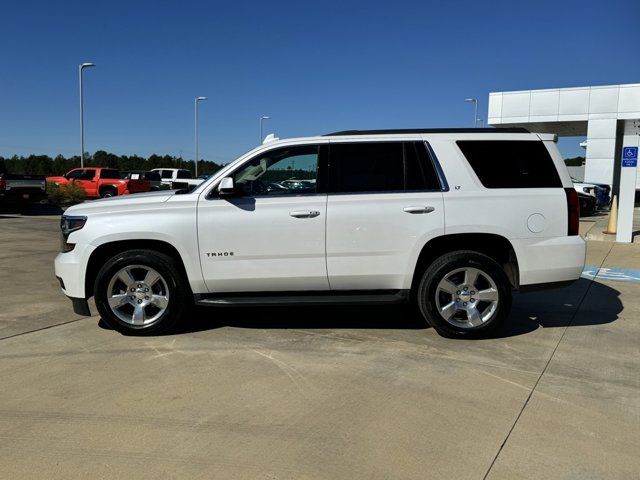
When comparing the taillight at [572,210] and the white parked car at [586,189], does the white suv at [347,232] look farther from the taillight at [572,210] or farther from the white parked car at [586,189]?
the white parked car at [586,189]

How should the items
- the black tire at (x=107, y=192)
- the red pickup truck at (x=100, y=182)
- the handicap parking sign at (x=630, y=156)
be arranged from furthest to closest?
the black tire at (x=107, y=192), the red pickup truck at (x=100, y=182), the handicap parking sign at (x=630, y=156)

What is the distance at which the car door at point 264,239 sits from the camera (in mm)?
5121

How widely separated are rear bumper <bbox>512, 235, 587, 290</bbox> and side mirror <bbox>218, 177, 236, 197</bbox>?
260 centimetres

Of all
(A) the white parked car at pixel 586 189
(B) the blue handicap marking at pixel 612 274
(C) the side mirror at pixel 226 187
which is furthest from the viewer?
(A) the white parked car at pixel 586 189

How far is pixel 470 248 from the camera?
17.8 feet

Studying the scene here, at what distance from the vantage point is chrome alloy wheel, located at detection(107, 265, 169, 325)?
5277 millimetres

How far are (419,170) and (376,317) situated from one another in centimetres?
172

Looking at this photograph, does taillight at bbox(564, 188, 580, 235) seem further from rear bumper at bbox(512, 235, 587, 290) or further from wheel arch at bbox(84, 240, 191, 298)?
wheel arch at bbox(84, 240, 191, 298)

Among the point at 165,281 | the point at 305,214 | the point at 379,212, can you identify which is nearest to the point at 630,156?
the point at 379,212

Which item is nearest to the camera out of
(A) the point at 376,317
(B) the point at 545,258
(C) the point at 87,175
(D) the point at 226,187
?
(D) the point at 226,187

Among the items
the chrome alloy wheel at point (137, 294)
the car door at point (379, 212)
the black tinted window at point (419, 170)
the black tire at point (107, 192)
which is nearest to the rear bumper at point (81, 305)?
the chrome alloy wheel at point (137, 294)

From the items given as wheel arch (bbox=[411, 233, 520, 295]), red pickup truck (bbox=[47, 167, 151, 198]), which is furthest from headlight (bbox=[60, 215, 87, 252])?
red pickup truck (bbox=[47, 167, 151, 198])

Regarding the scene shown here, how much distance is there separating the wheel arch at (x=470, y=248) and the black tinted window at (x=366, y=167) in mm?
631

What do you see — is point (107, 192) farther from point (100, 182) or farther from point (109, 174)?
point (109, 174)
